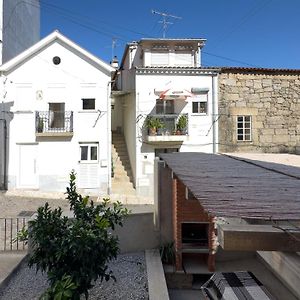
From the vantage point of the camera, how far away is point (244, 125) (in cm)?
A: 1964

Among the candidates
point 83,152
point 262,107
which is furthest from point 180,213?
point 262,107

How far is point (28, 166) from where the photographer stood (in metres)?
18.0

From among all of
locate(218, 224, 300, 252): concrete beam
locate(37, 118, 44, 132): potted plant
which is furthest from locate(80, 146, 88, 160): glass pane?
locate(218, 224, 300, 252): concrete beam

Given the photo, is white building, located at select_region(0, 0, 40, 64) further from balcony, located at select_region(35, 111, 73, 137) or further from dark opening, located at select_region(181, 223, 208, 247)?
dark opening, located at select_region(181, 223, 208, 247)

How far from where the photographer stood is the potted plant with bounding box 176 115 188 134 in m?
18.5

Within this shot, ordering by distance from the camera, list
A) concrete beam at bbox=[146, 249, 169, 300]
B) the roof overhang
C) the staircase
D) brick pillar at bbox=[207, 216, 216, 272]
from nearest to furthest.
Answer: concrete beam at bbox=[146, 249, 169, 300]
brick pillar at bbox=[207, 216, 216, 272]
the roof overhang
the staircase

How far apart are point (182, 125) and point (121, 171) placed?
4513mm

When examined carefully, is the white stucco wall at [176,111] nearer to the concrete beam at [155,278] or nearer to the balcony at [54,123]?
the balcony at [54,123]

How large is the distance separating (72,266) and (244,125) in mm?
16406

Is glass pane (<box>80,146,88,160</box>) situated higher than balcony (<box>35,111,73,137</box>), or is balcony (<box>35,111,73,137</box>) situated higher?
balcony (<box>35,111,73,137</box>)

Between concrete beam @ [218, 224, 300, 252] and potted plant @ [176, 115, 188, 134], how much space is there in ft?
54.0

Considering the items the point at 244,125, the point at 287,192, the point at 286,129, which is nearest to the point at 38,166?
the point at 244,125

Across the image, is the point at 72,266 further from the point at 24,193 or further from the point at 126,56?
the point at 126,56

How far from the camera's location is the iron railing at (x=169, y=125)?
18.6 m
